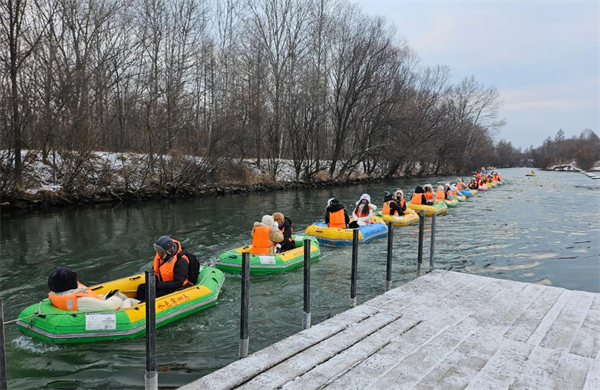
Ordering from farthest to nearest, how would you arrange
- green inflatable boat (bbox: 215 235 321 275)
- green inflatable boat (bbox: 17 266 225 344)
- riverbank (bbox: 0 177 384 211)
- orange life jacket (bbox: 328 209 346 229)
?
riverbank (bbox: 0 177 384 211)
orange life jacket (bbox: 328 209 346 229)
green inflatable boat (bbox: 215 235 321 275)
green inflatable boat (bbox: 17 266 225 344)

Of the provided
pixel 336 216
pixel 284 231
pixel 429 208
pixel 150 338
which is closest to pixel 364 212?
pixel 336 216

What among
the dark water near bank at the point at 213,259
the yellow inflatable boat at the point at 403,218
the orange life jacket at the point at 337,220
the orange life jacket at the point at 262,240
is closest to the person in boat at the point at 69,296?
the dark water near bank at the point at 213,259

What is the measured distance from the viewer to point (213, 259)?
9875mm

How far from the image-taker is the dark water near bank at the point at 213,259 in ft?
16.2

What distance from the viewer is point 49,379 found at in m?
4.54

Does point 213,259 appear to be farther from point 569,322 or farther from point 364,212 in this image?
point 569,322

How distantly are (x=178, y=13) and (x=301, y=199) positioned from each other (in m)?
14.7

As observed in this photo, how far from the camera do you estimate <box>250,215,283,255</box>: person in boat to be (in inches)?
338

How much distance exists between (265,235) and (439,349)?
5228mm

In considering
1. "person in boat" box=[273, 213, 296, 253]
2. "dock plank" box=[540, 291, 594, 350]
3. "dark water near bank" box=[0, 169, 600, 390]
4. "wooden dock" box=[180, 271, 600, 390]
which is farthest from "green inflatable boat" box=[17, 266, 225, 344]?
"dock plank" box=[540, 291, 594, 350]

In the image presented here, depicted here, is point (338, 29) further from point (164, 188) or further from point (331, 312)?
point (331, 312)

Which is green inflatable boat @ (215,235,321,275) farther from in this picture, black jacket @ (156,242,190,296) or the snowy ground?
the snowy ground

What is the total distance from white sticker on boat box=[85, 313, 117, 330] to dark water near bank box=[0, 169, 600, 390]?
0.26m

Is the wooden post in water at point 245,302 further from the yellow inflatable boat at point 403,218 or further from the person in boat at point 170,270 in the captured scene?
the yellow inflatable boat at point 403,218
